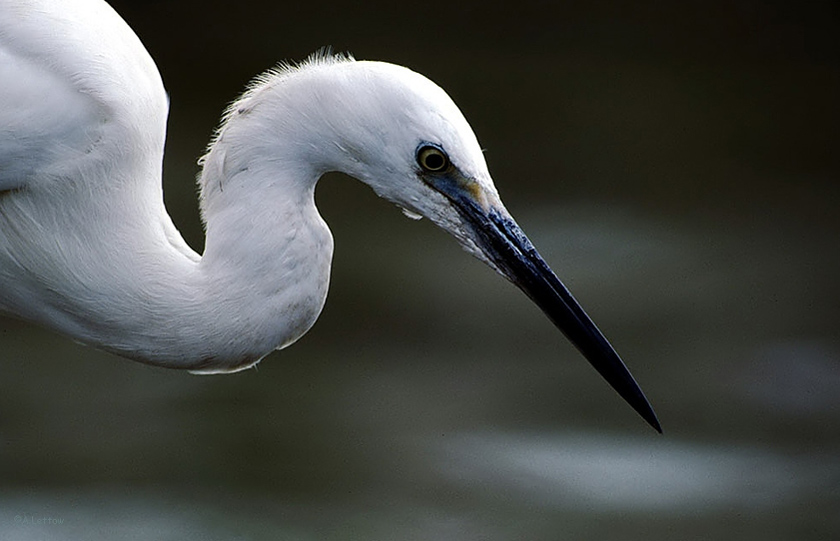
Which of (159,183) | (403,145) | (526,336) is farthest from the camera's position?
(526,336)

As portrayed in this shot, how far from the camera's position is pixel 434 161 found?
3.91 feet

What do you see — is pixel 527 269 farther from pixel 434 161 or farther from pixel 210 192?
A: pixel 210 192

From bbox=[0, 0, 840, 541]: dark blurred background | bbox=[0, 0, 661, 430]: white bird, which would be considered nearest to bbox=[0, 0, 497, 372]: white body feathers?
bbox=[0, 0, 661, 430]: white bird

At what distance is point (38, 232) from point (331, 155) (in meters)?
0.34

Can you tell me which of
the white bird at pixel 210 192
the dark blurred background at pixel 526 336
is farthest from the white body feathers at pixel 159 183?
the dark blurred background at pixel 526 336

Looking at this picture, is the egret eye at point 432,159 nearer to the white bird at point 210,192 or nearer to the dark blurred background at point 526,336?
the white bird at point 210,192

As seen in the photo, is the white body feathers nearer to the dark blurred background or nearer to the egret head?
the egret head

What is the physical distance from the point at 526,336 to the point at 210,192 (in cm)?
169

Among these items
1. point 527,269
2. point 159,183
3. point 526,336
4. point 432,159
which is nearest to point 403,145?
point 432,159

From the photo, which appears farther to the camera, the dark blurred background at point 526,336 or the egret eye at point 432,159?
the dark blurred background at point 526,336

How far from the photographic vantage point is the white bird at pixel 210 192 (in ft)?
3.94

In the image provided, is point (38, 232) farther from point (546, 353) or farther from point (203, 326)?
point (546, 353)

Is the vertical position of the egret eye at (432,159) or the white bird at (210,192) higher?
the egret eye at (432,159)

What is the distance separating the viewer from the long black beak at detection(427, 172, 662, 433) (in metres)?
1.22
